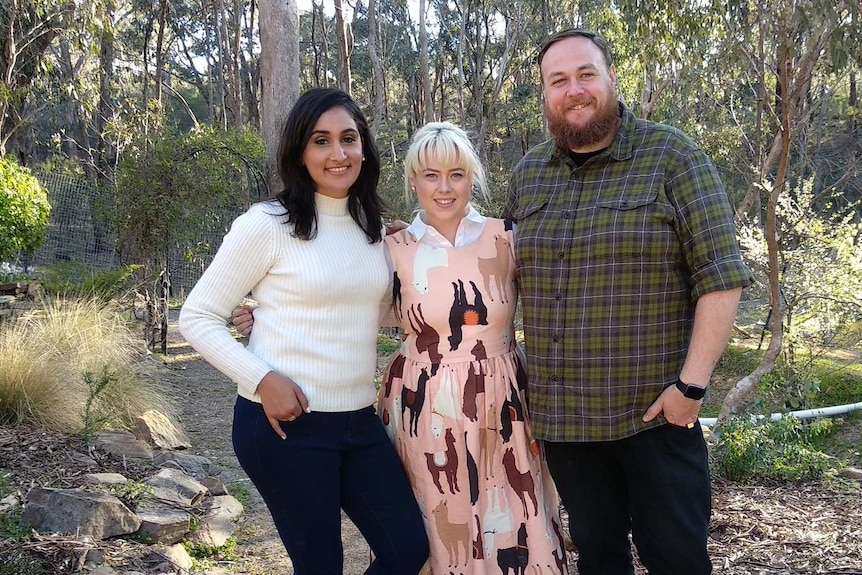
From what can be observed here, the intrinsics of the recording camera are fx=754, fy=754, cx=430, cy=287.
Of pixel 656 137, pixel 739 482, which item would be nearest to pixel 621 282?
pixel 656 137

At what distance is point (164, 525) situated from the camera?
335 centimetres

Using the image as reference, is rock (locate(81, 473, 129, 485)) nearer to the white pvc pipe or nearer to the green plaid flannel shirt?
the green plaid flannel shirt

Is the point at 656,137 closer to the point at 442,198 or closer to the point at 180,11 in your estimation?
the point at 442,198

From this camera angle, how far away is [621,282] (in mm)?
2127

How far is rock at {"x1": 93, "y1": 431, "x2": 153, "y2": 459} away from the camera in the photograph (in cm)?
422

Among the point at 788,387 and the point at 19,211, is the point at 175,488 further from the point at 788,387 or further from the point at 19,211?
the point at 19,211

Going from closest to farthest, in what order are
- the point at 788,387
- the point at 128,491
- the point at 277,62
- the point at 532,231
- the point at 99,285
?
the point at 532,231 → the point at 128,491 → the point at 277,62 → the point at 788,387 → the point at 99,285

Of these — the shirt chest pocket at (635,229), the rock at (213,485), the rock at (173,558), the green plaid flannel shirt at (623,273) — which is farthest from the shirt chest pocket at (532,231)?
the rock at (213,485)

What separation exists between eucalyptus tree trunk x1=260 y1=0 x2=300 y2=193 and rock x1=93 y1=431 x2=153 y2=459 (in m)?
2.18

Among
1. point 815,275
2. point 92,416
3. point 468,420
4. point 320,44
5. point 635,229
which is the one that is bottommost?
point 92,416

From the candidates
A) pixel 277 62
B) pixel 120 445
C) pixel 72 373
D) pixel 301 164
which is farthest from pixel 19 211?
pixel 301 164

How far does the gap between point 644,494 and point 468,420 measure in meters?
0.57

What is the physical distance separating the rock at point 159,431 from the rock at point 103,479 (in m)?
1.26

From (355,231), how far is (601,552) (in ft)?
4.19
